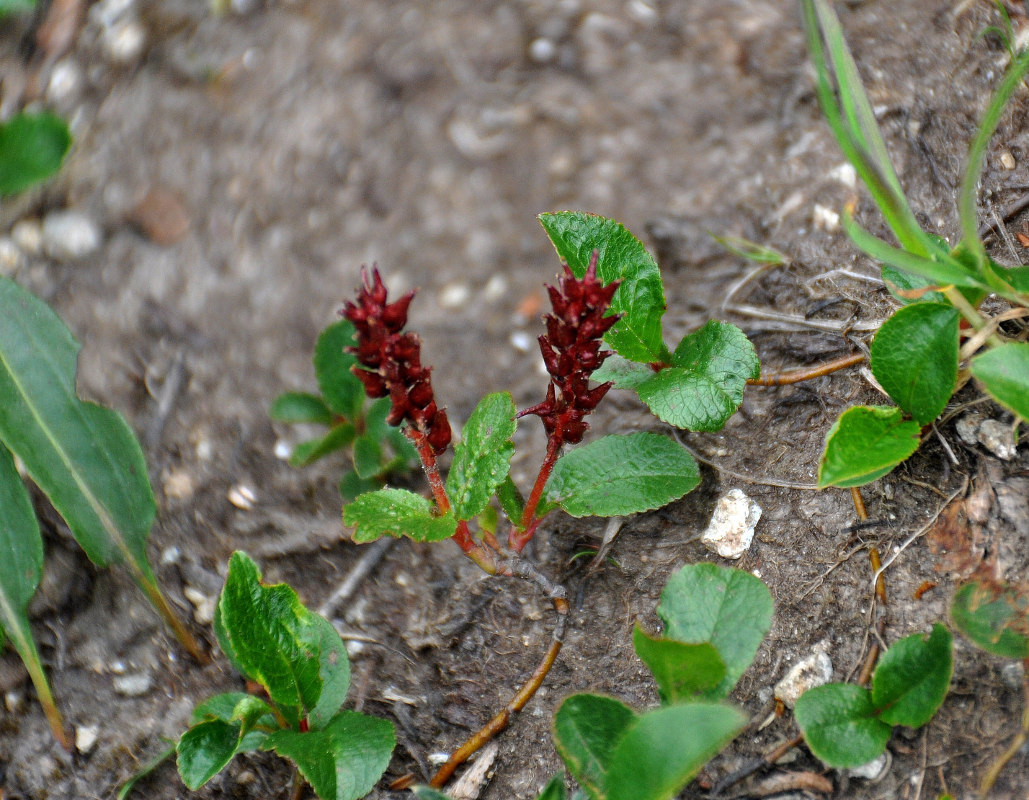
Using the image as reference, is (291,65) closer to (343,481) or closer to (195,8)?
(195,8)

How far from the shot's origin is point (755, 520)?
5.82ft

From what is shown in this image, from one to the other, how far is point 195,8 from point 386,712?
2.53 meters

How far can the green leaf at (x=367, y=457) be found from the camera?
2.12 m

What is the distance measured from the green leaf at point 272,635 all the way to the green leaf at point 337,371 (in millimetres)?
686

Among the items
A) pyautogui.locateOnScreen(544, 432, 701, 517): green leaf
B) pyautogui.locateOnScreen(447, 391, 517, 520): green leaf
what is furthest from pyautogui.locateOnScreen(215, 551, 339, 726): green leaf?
pyautogui.locateOnScreen(544, 432, 701, 517): green leaf

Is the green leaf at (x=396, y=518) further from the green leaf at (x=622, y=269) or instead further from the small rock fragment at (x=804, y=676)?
the small rock fragment at (x=804, y=676)

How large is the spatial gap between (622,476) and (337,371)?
2.89ft

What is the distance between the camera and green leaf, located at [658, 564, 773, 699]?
1444 millimetres

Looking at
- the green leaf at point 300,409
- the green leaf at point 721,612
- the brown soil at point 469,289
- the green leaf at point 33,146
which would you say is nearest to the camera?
the green leaf at point 721,612

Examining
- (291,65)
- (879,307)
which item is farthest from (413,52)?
(879,307)

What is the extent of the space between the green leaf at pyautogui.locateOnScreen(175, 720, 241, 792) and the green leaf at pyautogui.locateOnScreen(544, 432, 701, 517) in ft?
2.73

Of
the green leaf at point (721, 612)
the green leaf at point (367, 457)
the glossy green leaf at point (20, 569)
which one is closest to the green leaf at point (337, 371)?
the green leaf at point (367, 457)

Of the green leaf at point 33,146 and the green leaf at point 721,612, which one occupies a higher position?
the green leaf at point 33,146

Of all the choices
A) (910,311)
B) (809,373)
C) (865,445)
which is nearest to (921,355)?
(910,311)
